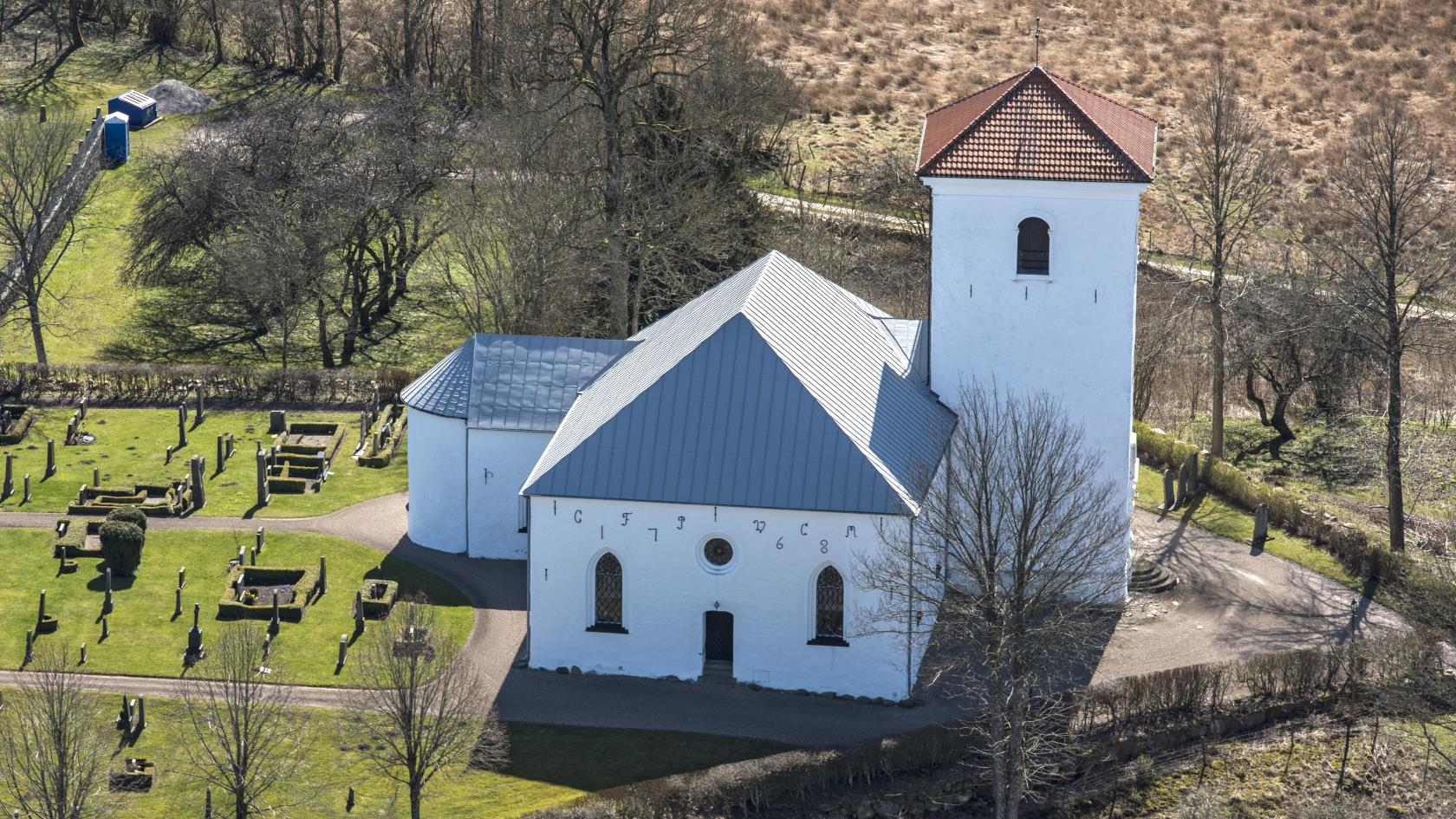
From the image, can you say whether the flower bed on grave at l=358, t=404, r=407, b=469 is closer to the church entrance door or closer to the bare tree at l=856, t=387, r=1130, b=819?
the church entrance door

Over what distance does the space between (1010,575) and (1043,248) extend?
8993 millimetres

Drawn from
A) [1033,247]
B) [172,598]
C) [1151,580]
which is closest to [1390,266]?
[1151,580]

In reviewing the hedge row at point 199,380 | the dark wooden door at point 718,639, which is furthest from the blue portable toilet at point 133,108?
the dark wooden door at point 718,639

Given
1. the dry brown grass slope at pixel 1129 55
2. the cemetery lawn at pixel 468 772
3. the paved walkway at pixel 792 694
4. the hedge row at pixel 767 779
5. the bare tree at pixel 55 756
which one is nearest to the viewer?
the bare tree at pixel 55 756

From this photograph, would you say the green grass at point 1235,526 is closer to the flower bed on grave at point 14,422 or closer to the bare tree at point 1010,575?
the bare tree at point 1010,575

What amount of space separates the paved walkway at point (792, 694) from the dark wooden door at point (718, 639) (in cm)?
85

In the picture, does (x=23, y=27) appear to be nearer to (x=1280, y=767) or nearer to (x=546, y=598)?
(x=546, y=598)

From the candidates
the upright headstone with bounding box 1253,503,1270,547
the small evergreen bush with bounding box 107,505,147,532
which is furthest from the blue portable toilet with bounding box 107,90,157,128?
the upright headstone with bounding box 1253,503,1270,547

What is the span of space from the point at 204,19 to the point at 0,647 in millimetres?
56252

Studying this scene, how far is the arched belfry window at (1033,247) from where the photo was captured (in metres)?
43.0

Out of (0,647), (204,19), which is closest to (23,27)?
(204,19)

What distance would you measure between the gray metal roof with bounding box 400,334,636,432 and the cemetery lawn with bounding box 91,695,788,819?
10.8 m

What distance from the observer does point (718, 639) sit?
1644 inches

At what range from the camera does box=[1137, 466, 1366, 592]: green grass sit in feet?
159
